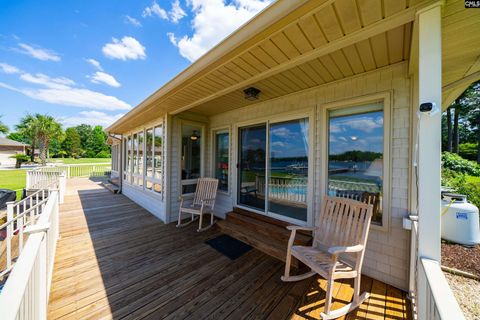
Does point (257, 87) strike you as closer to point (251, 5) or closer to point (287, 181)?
point (251, 5)

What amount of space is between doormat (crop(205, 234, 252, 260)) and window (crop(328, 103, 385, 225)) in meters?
1.68

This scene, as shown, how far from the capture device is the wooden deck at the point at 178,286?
179cm

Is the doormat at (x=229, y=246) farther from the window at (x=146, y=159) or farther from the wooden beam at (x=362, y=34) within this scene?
the wooden beam at (x=362, y=34)

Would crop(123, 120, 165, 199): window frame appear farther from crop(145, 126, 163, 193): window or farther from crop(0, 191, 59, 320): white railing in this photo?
crop(0, 191, 59, 320): white railing

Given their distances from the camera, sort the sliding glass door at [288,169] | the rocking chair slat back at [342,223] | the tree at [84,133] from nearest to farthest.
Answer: the rocking chair slat back at [342,223] < the sliding glass door at [288,169] < the tree at [84,133]

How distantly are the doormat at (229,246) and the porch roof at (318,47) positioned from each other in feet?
8.34

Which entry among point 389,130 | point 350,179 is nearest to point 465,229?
point 350,179

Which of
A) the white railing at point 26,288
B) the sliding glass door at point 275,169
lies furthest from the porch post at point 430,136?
the white railing at point 26,288

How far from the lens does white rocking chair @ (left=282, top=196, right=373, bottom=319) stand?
1749mm

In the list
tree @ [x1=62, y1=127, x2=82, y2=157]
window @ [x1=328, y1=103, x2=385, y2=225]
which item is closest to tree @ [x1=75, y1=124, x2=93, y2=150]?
tree @ [x1=62, y1=127, x2=82, y2=157]

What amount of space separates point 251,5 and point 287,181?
8.52 feet

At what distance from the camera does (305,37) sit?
1588 mm

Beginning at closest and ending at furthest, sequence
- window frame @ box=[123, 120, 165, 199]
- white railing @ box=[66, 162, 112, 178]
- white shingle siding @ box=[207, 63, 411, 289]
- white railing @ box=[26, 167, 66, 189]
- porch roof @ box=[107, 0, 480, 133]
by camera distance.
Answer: porch roof @ box=[107, 0, 480, 133]
white shingle siding @ box=[207, 63, 411, 289]
window frame @ box=[123, 120, 165, 199]
white railing @ box=[26, 167, 66, 189]
white railing @ box=[66, 162, 112, 178]

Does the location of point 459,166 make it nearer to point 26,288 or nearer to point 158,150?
point 158,150
